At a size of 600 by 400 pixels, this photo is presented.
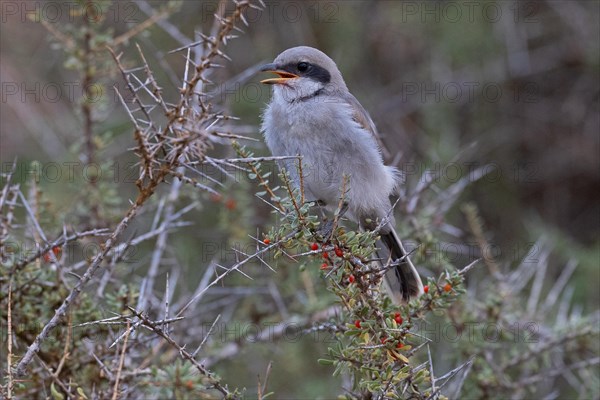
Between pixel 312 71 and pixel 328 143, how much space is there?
0.58 m

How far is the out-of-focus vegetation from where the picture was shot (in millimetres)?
2883

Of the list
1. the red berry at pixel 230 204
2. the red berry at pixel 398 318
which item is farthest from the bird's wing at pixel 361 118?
the red berry at pixel 398 318

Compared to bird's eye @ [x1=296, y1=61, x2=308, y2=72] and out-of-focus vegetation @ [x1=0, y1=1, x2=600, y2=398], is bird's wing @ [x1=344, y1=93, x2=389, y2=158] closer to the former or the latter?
out-of-focus vegetation @ [x1=0, y1=1, x2=600, y2=398]

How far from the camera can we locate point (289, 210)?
2.98 metres

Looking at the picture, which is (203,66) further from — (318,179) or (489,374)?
(489,374)

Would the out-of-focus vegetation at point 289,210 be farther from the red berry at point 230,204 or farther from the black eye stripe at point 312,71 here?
the black eye stripe at point 312,71

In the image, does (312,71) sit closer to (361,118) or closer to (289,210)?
(361,118)

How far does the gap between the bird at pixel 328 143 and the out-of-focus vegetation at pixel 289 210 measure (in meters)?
0.19

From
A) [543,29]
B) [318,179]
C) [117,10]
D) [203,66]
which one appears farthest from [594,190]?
[203,66]

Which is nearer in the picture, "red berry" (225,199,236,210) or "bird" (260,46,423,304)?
"bird" (260,46,423,304)

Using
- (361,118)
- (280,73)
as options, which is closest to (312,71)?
(280,73)

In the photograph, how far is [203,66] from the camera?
2.69m

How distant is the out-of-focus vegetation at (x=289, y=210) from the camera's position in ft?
9.46

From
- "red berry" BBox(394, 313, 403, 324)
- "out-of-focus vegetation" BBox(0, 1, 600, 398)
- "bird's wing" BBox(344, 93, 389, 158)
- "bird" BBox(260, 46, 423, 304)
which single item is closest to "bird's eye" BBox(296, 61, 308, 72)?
"bird" BBox(260, 46, 423, 304)
